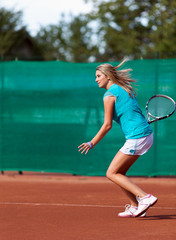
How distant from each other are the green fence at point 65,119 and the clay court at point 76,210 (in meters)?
0.28

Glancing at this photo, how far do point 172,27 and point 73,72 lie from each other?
16568mm

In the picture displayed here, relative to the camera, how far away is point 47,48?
5462cm

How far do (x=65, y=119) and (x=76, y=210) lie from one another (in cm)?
326

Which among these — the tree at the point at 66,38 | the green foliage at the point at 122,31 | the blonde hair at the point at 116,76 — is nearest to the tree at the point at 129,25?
the green foliage at the point at 122,31

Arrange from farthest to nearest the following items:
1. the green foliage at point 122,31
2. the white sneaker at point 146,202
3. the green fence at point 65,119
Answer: the green foliage at point 122,31 < the green fence at point 65,119 < the white sneaker at point 146,202

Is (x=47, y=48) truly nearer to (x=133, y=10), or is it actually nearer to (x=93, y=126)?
(x=133, y=10)

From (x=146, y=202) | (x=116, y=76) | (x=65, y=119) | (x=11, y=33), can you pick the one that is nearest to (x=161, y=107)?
(x=65, y=119)

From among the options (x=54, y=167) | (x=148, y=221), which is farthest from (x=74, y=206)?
(x=54, y=167)

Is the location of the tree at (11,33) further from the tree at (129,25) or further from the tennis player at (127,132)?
the tennis player at (127,132)

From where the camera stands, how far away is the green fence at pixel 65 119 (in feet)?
30.6

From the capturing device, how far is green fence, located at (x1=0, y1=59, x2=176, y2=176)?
9336mm

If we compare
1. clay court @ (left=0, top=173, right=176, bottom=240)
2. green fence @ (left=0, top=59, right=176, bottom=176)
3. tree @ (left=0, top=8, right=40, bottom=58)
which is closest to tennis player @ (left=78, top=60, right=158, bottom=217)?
clay court @ (left=0, top=173, right=176, bottom=240)

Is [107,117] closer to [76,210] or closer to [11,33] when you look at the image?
[76,210]

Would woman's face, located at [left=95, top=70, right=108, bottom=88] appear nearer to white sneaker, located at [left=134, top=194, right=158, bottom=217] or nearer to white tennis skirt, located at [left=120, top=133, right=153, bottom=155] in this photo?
white tennis skirt, located at [left=120, top=133, right=153, bottom=155]
